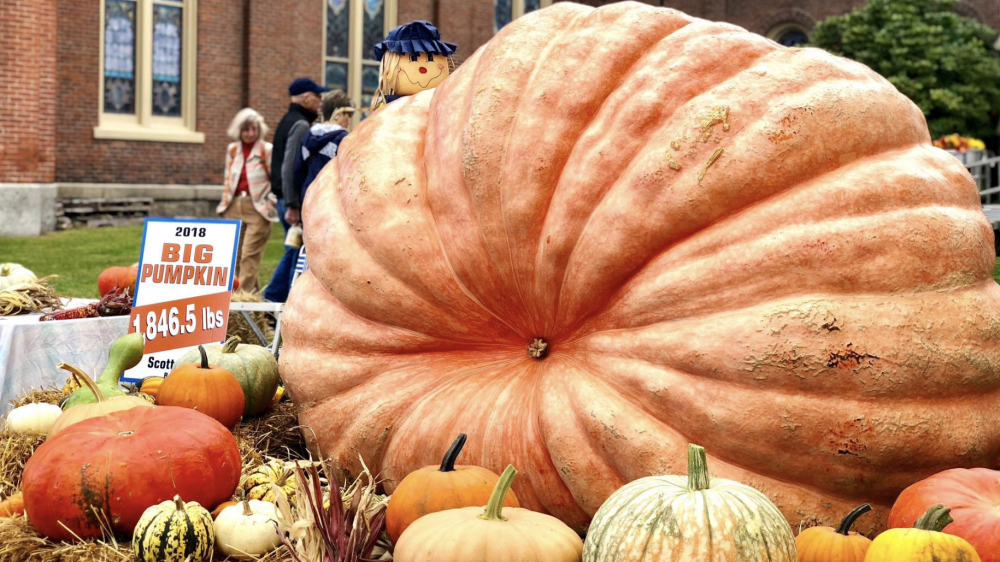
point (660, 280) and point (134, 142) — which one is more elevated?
point (134, 142)

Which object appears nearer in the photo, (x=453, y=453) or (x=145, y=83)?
(x=453, y=453)

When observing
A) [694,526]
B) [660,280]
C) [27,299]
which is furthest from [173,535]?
[27,299]

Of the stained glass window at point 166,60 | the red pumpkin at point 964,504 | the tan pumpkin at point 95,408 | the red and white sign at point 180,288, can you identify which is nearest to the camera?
the red pumpkin at point 964,504

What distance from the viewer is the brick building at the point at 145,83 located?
14.7 m

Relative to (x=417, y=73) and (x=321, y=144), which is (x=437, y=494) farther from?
(x=321, y=144)

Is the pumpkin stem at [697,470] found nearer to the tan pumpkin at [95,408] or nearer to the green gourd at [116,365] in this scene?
the tan pumpkin at [95,408]

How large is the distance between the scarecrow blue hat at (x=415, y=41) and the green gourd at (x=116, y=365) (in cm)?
195

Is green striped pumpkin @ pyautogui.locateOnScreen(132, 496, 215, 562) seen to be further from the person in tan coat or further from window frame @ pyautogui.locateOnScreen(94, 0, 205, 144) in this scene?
window frame @ pyautogui.locateOnScreen(94, 0, 205, 144)

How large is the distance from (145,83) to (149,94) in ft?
0.65

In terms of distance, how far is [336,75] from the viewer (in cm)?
1997

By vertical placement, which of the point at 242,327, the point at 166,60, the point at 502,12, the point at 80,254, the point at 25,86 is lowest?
the point at 80,254

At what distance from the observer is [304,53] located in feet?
61.2

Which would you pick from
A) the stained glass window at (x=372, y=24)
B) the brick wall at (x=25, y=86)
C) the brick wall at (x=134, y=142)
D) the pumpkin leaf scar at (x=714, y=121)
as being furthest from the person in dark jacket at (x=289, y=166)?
the stained glass window at (x=372, y=24)

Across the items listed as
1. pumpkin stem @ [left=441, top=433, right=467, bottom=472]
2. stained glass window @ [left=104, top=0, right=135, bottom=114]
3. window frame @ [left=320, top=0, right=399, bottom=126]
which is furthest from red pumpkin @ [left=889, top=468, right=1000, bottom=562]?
window frame @ [left=320, top=0, right=399, bottom=126]
